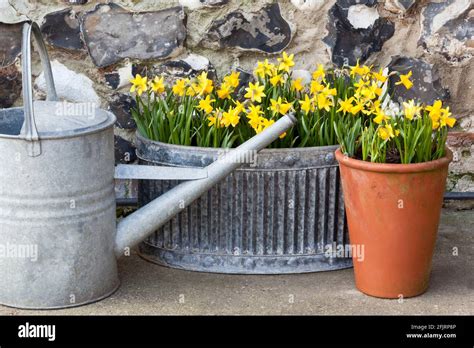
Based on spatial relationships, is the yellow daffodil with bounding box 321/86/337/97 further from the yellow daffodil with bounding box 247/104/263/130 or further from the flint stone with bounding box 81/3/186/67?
the flint stone with bounding box 81/3/186/67

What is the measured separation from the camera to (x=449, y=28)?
3.12m

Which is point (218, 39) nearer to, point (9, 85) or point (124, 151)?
point (124, 151)

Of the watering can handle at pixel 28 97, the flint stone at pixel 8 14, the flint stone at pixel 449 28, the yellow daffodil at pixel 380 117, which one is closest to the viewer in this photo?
the watering can handle at pixel 28 97

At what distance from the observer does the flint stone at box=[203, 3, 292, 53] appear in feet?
9.95

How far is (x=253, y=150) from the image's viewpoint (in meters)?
2.59

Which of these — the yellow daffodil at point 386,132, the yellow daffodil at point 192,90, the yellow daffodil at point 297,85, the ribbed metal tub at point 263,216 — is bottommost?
the ribbed metal tub at point 263,216

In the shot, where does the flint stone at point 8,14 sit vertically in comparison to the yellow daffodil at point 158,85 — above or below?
above

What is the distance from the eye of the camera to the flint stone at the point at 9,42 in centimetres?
301

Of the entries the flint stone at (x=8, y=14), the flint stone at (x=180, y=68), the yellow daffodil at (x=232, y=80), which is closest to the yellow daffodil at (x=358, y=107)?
the yellow daffodil at (x=232, y=80)

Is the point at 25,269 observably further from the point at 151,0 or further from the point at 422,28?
the point at 422,28

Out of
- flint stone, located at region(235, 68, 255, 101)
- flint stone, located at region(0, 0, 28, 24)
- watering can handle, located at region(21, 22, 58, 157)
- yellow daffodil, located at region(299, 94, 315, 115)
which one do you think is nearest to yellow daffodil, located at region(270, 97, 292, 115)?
yellow daffodil, located at region(299, 94, 315, 115)

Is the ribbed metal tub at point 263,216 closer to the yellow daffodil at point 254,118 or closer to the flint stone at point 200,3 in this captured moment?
the yellow daffodil at point 254,118

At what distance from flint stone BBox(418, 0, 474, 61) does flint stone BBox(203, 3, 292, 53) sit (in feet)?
1.53

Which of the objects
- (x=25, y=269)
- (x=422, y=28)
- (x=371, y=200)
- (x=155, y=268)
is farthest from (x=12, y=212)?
(x=422, y=28)
